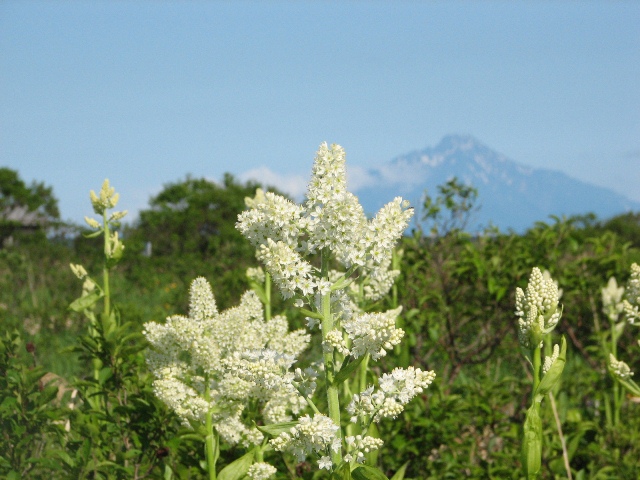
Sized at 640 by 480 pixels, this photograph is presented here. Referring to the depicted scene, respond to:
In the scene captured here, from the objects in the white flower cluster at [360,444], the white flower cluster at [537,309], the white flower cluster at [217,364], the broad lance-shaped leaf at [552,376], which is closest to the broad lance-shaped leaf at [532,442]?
the broad lance-shaped leaf at [552,376]

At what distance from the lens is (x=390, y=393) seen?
2443 millimetres

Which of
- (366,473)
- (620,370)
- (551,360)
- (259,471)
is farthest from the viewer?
(620,370)

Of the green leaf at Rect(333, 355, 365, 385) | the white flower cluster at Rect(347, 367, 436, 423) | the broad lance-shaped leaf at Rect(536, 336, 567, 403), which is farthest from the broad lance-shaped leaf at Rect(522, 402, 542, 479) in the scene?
the green leaf at Rect(333, 355, 365, 385)

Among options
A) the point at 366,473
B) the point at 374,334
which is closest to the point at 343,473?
the point at 366,473

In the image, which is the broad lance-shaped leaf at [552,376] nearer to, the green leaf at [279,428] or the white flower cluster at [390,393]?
the white flower cluster at [390,393]

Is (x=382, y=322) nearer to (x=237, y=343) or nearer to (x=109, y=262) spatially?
(x=237, y=343)

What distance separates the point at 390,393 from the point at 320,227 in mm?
652

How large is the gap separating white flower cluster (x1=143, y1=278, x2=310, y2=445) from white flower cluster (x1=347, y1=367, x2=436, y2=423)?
0.51 meters

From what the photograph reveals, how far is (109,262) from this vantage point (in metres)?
3.80

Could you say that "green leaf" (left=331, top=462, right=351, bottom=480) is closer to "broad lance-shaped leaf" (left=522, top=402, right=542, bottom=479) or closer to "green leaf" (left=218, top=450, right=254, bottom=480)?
"green leaf" (left=218, top=450, right=254, bottom=480)

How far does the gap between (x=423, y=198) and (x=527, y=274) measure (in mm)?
1766

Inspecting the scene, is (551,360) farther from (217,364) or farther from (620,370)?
(217,364)

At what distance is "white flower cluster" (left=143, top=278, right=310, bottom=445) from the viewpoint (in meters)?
3.04

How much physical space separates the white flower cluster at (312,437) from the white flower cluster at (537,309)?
85 cm
